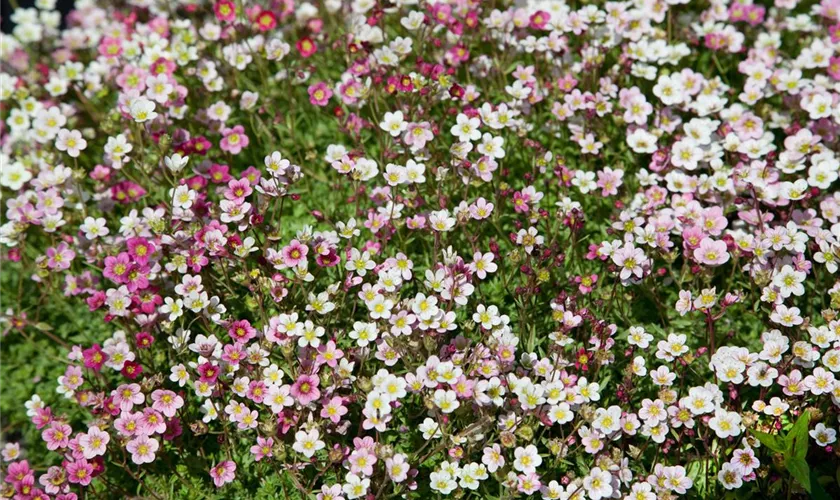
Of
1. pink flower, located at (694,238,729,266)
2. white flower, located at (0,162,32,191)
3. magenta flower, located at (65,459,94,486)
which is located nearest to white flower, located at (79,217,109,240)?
white flower, located at (0,162,32,191)

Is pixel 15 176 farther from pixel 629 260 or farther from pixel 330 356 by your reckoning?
pixel 629 260

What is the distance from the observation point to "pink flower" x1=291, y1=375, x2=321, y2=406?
3.31m

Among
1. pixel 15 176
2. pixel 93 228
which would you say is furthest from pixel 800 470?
pixel 15 176

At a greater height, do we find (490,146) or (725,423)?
(490,146)

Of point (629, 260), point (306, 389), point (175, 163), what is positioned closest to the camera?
point (306, 389)

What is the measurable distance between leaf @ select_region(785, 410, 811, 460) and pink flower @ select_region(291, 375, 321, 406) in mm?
1792

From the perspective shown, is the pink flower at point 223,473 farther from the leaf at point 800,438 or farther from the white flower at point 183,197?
the leaf at point 800,438

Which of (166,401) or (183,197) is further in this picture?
(183,197)

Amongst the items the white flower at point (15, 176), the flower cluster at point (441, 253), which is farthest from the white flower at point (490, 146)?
the white flower at point (15, 176)

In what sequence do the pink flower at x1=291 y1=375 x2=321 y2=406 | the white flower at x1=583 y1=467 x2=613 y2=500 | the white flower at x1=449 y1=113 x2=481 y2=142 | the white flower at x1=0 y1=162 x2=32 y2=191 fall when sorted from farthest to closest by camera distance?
the white flower at x1=0 y1=162 x2=32 y2=191, the white flower at x1=449 y1=113 x2=481 y2=142, the pink flower at x1=291 y1=375 x2=321 y2=406, the white flower at x1=583 y1=467 x2=613 y2=500

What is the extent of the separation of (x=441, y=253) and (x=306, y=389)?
33.9 inches

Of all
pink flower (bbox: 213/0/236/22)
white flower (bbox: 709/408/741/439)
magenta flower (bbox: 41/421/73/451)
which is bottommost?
magenta flower (bbox: 41/421/73/451)

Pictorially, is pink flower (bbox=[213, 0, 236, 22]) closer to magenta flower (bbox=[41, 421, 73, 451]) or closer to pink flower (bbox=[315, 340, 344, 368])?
pink flower (bbox=[315, 340, 344, 368])

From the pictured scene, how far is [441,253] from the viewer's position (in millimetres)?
3721
